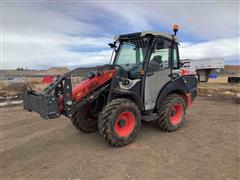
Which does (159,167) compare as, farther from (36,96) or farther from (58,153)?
(36,96)

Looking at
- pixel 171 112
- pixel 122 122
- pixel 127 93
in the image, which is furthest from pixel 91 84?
pixel 171 112

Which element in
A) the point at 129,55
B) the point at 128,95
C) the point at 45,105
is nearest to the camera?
the point at 45,105

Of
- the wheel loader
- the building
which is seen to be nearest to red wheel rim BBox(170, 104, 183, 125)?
the wheel loader

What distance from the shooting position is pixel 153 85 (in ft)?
17.3

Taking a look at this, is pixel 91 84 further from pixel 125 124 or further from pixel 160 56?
pixel 160 56

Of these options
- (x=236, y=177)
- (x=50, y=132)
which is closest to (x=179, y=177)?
(x=236, y=177)

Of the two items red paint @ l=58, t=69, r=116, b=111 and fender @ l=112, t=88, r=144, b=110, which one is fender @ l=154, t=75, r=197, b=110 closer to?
fender @ l=112, t=88, r=144, b=110

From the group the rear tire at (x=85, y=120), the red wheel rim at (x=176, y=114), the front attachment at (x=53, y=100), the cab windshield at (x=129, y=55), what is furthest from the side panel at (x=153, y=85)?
the front attachment at (x=53, y=100)

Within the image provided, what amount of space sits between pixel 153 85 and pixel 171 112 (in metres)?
0.91

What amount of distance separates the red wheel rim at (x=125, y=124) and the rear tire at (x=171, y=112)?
0.96m

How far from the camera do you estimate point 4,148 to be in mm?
5457

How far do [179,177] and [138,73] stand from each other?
2.35 m

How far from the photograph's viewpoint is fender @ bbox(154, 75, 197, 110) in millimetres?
5426

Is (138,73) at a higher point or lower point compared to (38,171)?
higher
